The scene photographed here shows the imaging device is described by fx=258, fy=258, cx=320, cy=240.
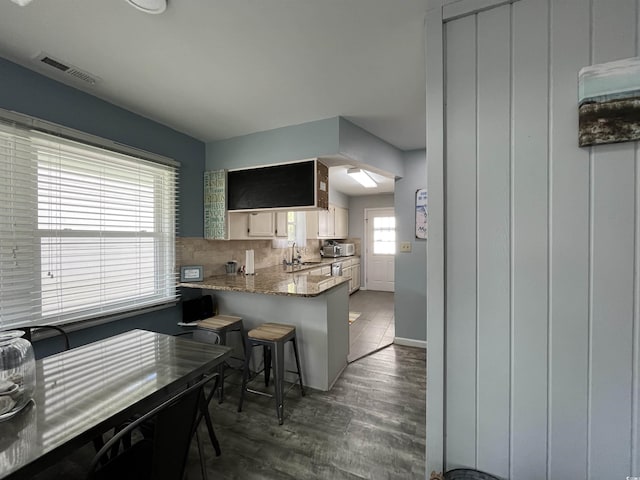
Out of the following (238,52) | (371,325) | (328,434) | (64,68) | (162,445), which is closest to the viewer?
(162,445)

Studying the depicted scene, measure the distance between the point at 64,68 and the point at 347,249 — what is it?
5.69 meters

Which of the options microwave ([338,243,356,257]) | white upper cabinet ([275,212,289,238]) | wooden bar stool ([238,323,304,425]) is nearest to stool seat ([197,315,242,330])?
wooden bar stool ([238,323,304,425])

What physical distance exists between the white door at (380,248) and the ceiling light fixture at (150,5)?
6142 millimetres

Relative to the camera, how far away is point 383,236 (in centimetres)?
695

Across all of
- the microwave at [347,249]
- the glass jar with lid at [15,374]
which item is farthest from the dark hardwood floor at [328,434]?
the microwave at [347,249]

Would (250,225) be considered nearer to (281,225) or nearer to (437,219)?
(281,225)

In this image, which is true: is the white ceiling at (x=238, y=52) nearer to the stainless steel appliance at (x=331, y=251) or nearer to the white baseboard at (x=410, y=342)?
the white baseboard at (x=410, y=342)

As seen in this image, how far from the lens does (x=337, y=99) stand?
6.87ft

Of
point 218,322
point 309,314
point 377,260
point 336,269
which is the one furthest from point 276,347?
point 377,260

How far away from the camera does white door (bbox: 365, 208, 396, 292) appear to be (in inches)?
269

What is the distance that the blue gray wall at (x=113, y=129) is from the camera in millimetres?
1683

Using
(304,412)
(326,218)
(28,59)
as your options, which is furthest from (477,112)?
(326,218)

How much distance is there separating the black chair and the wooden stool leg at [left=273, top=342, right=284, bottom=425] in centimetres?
95

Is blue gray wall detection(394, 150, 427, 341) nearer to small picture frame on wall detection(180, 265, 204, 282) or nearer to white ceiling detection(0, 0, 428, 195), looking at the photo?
white ceiling detection(0, 0, 428, 195)
